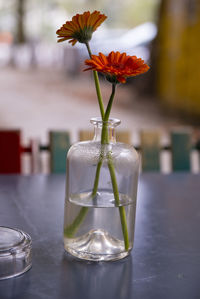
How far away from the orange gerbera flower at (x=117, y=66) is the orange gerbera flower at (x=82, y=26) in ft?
0.23

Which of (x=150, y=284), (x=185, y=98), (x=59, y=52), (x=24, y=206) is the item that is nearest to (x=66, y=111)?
(x=185, y=98)

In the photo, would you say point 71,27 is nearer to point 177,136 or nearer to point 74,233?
point 74,233

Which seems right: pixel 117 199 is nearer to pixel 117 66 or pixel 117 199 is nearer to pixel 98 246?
pixel 98 246

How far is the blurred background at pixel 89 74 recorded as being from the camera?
564 cm

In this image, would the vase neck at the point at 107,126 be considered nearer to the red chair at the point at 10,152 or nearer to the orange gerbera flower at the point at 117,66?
the orange gerbera flower at the point at 117,66

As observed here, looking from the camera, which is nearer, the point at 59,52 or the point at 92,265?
the point at 92,265

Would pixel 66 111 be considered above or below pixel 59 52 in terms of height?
below

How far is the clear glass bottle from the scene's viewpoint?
0.87 m

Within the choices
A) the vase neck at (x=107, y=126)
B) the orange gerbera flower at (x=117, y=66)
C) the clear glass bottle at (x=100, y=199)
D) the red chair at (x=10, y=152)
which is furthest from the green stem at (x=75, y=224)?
the red chair at (x=10, y=152)

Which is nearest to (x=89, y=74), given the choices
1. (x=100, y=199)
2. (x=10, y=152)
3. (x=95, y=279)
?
(x=10, y=152)

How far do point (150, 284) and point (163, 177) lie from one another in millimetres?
698

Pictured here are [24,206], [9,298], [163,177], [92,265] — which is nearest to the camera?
[9,298]

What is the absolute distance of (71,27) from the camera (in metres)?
0.83

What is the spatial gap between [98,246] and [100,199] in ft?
0.27
